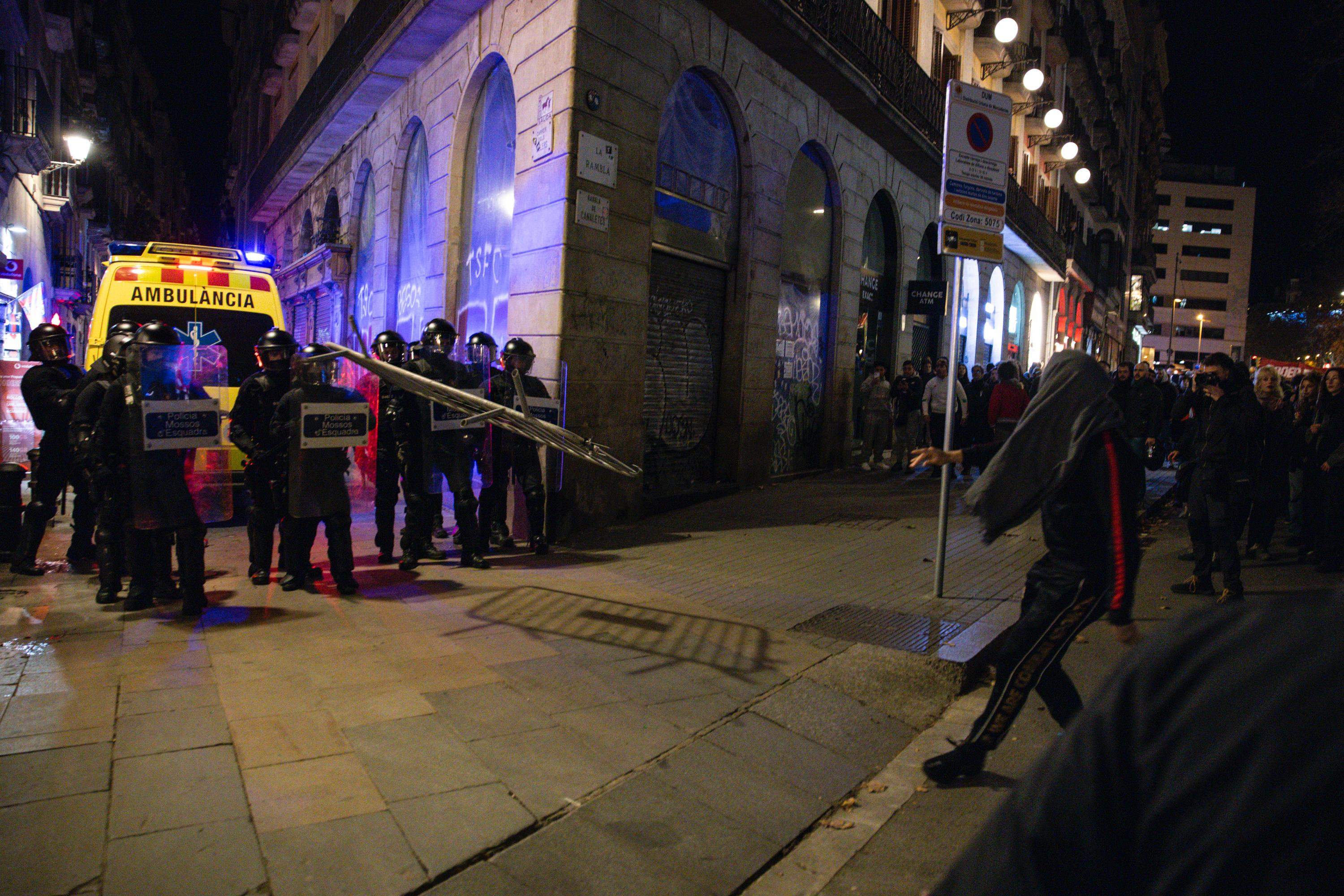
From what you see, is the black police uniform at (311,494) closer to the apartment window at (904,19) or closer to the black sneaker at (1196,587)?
the black sneaker at (1196,587)

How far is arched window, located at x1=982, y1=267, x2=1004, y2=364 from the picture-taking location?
24.2 meters

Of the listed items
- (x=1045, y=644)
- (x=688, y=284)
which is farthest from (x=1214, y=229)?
(x=1045, y=644)

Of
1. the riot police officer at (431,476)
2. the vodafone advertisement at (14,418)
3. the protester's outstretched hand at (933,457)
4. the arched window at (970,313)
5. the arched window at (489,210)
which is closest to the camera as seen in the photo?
the protester's outstretched hand at (933,457)

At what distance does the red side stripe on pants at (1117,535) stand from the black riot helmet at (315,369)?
523 centimetres

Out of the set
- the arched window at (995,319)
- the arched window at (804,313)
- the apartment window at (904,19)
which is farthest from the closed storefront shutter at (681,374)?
the arched window at (995,319)

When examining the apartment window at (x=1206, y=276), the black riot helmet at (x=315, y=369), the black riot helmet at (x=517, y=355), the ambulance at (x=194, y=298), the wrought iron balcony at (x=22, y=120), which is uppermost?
the apartment window at (x=1206, y=276)

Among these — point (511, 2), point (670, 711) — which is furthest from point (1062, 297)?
point (670, 711)

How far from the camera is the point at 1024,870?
2.85 ft

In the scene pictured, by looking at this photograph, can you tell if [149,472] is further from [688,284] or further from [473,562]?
[688,284]

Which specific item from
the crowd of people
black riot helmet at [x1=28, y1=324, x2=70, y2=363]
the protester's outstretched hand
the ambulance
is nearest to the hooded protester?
the protester's outstretched hand

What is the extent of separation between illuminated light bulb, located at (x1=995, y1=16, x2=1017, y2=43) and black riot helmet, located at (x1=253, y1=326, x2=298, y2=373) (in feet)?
56.6

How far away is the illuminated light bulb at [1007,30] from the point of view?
18344 mm

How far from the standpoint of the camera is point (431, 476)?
760 centimetres

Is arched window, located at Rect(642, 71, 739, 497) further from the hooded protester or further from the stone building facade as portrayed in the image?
the hooded protester
